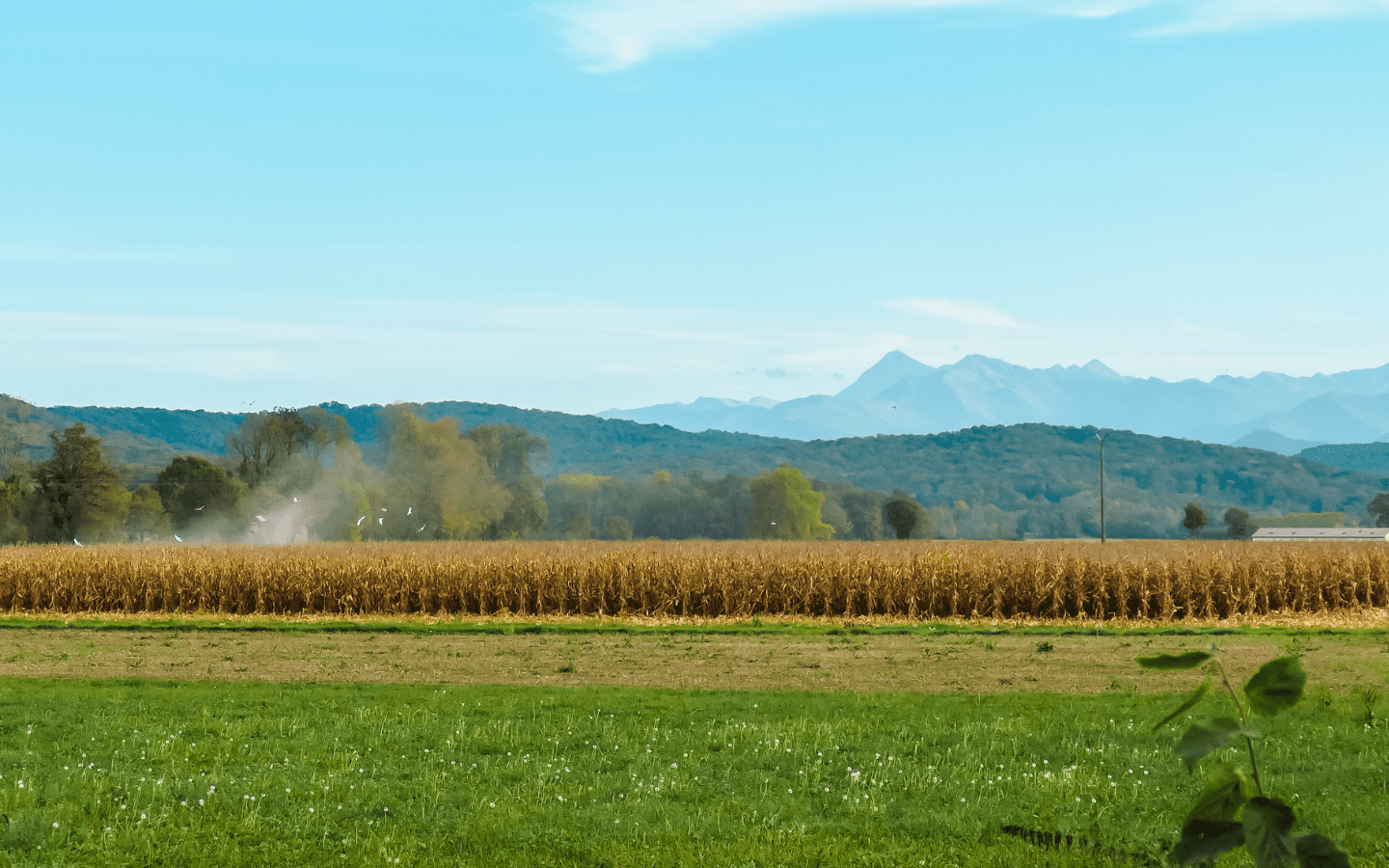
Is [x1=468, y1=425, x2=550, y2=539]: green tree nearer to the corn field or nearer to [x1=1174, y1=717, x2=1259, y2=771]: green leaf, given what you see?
the corn field

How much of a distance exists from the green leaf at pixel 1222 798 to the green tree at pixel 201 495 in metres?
84.6

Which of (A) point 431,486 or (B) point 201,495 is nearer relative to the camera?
(B) point 201,495

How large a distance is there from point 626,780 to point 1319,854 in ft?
19.7

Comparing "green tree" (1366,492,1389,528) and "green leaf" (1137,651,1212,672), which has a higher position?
"green leaf" (1137,651,1212,672)

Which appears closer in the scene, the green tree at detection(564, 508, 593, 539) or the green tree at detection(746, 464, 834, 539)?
the green tree at detection(746, 464, 834, 539)

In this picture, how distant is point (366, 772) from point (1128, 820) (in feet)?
16.8

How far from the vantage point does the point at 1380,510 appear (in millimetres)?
142125

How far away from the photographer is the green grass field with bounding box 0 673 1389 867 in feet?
21.5

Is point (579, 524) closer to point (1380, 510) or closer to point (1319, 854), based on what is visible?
point (1380, 510)

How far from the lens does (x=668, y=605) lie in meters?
26.0

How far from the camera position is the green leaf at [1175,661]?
2139 mm

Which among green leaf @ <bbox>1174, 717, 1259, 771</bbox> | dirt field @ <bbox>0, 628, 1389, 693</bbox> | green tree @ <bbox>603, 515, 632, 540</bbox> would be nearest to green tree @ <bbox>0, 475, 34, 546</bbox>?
green tree @ <bbox>603, 515, 632, 540</bbox>

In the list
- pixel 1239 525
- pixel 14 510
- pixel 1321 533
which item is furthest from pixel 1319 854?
pixel 1239 525

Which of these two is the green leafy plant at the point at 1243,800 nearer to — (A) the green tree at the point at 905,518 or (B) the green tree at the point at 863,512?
(A) the green tree at the point at 905,518
